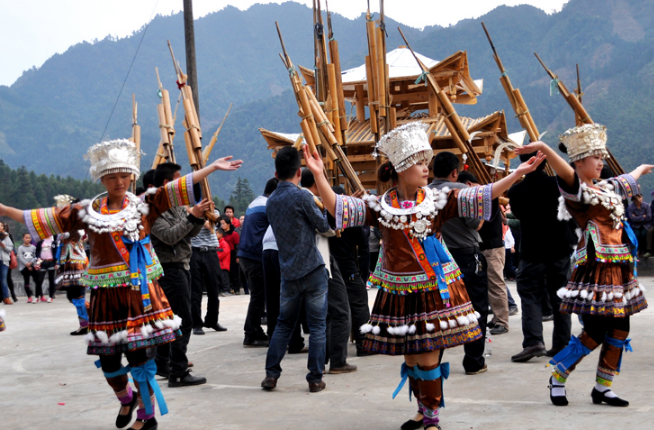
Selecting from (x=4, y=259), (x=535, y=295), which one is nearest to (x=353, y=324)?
(x=535, y=295)

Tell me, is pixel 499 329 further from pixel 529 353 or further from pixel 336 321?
pixel 336 321

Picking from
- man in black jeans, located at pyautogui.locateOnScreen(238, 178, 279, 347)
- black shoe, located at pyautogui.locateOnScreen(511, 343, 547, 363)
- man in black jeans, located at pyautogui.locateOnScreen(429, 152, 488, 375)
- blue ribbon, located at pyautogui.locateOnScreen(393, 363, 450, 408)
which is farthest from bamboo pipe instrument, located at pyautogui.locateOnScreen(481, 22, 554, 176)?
man in black jeans, located at pyautogui.locateOnScreen(238, 178, 279, 347)

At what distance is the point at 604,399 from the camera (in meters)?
4.46

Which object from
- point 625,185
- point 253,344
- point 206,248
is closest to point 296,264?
point 625,185

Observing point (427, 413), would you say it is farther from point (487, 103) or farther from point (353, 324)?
point (487, 103)

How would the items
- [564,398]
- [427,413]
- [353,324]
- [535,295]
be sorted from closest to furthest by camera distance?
[427,413], [564,398], [535,295], [353,324]

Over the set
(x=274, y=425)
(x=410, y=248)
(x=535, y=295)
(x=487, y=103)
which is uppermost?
(x=487, y=103)

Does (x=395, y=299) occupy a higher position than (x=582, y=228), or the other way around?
(x=582, y=228)

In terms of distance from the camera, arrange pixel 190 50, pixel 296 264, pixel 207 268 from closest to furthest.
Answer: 1. pixel 296 264
2. pixel 207 268
3. pixel 190 50

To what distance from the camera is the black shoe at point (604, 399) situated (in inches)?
172

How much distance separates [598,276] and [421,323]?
1336mm

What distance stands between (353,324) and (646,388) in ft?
9.00

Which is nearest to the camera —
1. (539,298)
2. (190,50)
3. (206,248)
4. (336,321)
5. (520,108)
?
(336,321)

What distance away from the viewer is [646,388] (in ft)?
16.0
